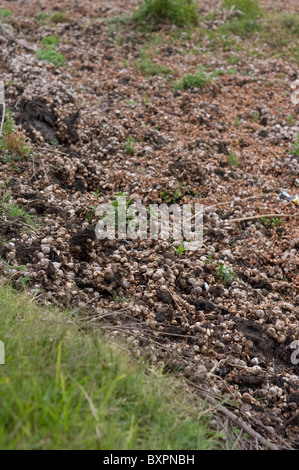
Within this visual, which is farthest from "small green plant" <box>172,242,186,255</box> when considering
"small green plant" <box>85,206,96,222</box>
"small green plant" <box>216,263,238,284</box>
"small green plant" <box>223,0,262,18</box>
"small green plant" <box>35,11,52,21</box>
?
"small green plant" <box>223,0,262,18</box>

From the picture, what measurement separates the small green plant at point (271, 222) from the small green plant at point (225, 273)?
0.93m

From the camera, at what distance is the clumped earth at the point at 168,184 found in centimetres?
345

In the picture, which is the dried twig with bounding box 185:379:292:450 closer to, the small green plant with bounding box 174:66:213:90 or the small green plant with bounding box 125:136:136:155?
the small green plant with bounding box 125:136:136:155

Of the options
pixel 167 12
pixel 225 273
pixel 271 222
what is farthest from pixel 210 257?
pixel 167 12

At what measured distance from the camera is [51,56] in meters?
6.96

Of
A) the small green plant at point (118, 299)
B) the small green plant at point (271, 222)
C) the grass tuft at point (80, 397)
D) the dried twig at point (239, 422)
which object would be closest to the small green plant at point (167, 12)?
the small green plant at point (271, 222)

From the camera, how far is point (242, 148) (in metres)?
5.89

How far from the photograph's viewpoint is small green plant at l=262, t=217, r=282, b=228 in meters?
4.89

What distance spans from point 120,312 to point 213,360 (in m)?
0.69

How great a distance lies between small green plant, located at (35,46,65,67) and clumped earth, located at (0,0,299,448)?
0.11 metres

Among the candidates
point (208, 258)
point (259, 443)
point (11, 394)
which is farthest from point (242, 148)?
point (11, 394)

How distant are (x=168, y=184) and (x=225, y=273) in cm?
129

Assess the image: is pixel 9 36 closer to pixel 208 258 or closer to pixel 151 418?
pixel 208 258

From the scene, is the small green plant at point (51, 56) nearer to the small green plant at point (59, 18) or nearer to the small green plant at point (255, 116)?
the small green plant at point (59, 18)
